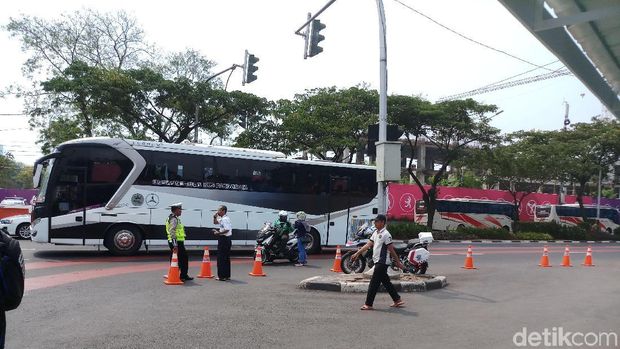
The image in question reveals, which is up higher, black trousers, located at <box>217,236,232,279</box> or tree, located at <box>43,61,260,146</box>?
tree, located at <box>43,61,260,146</box>

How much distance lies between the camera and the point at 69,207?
1496 cm

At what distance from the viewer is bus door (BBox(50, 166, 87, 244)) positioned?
14828mm

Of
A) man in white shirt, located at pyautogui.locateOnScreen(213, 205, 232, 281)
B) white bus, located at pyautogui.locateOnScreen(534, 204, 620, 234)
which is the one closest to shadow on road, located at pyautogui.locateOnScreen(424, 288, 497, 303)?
man in white shirt, located at pyautogui.locateOnScreen(213, 205, 232, 281)

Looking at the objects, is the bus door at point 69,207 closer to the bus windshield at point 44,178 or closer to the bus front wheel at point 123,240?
the bus windshield at point 44,178

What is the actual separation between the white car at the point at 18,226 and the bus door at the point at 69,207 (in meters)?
6.28

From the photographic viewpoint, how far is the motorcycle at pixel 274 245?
592 inches

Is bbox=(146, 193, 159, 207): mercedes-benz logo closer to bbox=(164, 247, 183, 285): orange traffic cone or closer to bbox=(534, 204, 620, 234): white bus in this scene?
bbox=(164, 247, 183, 285): orange traffic cone

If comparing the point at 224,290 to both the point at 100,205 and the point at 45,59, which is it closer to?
the point at 100,205

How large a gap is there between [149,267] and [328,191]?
7123 mm

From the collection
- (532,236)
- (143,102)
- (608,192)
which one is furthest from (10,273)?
(608,192)

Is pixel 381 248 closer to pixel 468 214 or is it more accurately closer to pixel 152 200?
pixel 152 200

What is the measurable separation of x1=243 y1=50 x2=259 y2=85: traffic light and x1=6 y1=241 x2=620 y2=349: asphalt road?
23.3ft

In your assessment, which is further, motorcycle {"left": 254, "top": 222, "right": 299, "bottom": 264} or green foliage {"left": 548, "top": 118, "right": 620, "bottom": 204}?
green foliage {"left": 548, "top": 118, "right": 620, "bottom": 204}

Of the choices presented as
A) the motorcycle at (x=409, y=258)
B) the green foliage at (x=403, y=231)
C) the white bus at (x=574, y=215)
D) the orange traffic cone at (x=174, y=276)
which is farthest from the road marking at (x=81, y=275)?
the white bus at (x=574, y=215)
